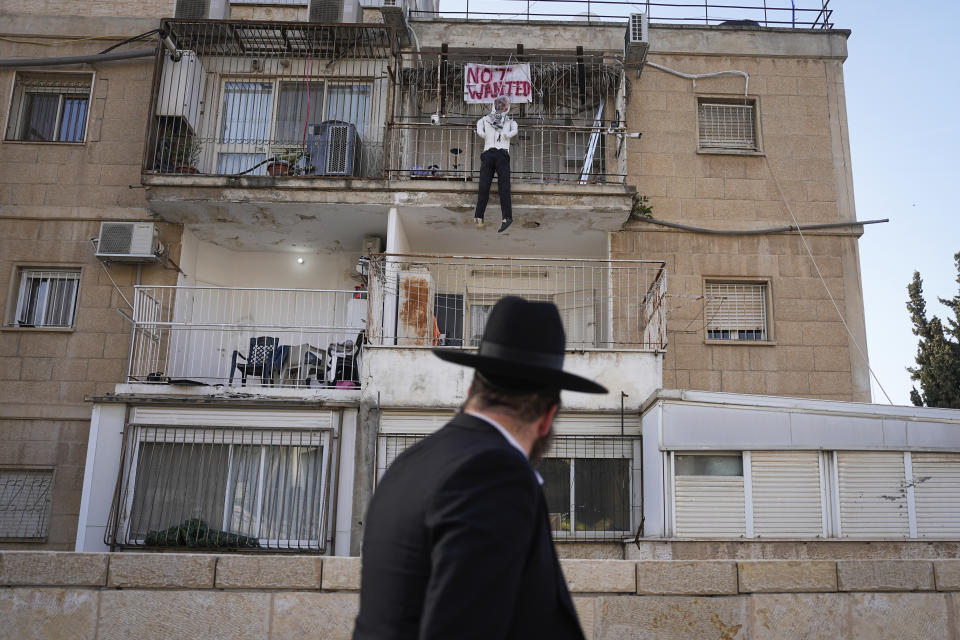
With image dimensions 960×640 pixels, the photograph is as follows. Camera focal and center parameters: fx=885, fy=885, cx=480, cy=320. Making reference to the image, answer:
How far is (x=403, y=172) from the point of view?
1374 cm

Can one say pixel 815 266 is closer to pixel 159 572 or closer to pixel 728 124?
pixel 728 124

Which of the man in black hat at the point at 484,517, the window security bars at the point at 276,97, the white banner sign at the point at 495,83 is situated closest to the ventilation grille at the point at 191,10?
the window security bars at the point at 276,97

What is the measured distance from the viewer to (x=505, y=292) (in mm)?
14516

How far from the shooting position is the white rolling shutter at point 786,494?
984 cm

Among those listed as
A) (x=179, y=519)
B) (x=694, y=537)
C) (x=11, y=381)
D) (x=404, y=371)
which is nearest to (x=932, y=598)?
(x=694, y=537)

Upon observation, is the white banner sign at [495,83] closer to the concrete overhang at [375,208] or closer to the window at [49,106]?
the concrete overhang at [375,208]

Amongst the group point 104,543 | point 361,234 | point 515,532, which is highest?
point 361,234

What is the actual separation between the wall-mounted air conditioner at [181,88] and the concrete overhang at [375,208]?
1.22m

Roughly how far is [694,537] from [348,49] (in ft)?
30.3

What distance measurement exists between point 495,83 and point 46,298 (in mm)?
7710

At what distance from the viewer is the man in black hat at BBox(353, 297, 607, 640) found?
1765 mm

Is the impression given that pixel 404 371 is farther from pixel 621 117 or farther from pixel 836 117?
pixel 836 117

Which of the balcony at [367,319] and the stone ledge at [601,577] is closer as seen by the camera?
the stone ledge at [601,577]

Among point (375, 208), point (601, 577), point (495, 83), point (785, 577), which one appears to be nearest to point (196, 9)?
point (375, 208)
